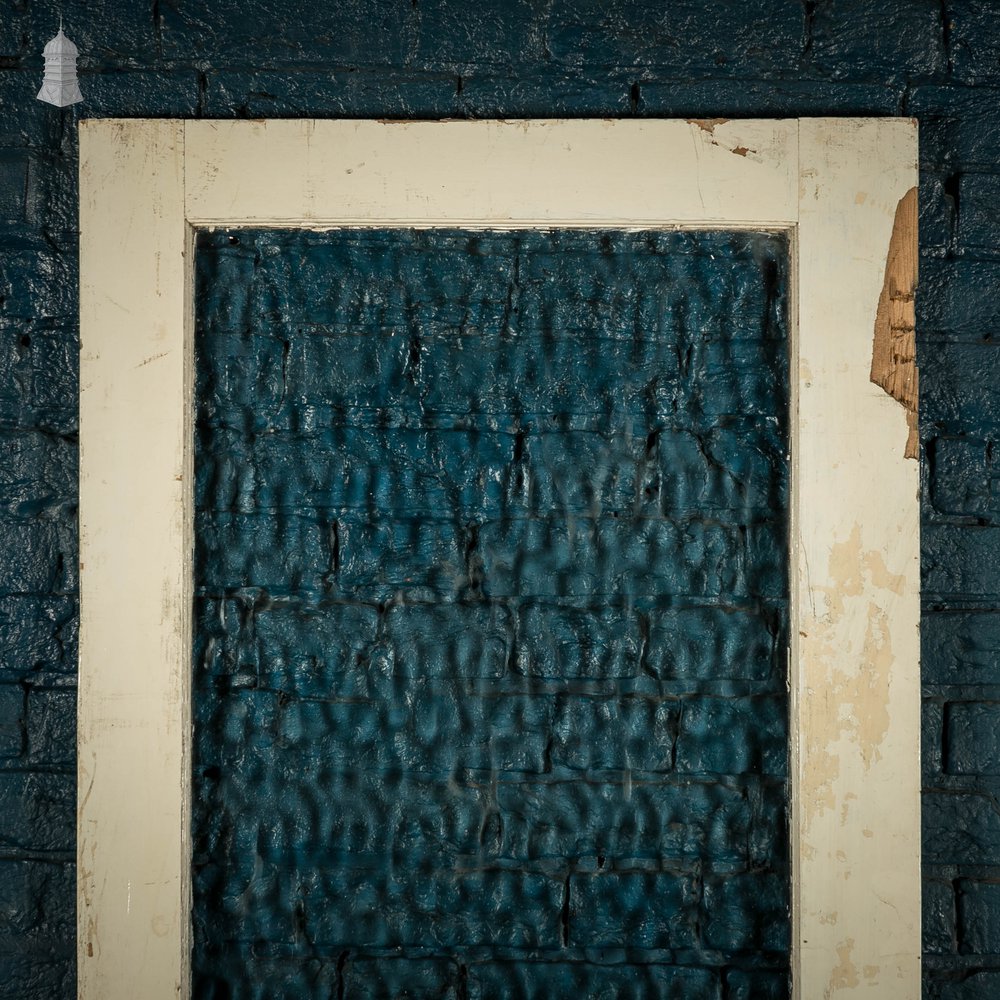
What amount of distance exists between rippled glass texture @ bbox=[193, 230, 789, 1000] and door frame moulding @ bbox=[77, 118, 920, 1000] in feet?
0.14

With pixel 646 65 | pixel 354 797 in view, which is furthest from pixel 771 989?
pixel 646 65

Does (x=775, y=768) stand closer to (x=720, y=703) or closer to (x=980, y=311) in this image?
(x=720, y=703)

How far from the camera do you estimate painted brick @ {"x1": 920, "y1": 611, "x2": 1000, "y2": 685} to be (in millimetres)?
1325

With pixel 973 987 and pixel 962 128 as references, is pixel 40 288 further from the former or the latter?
pixel 973 987

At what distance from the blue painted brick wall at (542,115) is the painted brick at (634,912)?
342mm

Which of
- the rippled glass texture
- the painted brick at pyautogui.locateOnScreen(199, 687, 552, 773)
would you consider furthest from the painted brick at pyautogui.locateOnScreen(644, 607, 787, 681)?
the painted brick at pyautogui.locateOnScreen(199, 687, 552, 773)

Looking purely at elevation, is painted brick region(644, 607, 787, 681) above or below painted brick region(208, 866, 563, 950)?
above

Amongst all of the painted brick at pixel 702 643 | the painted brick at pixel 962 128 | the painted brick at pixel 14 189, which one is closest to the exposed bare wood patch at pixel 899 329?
the painted brick at pixel 962 128

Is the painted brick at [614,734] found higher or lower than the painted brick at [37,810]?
higher

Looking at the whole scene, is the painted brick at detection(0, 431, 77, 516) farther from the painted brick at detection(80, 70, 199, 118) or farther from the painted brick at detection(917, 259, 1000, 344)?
the painted brick at detection(917, 259, 1000, 344)

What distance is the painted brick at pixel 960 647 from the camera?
Answer: 1.33 metres

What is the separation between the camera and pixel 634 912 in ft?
4.31

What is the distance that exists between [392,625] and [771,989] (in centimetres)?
72

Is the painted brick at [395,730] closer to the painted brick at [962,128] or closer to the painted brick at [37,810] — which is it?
the painted brick at [37,810]
